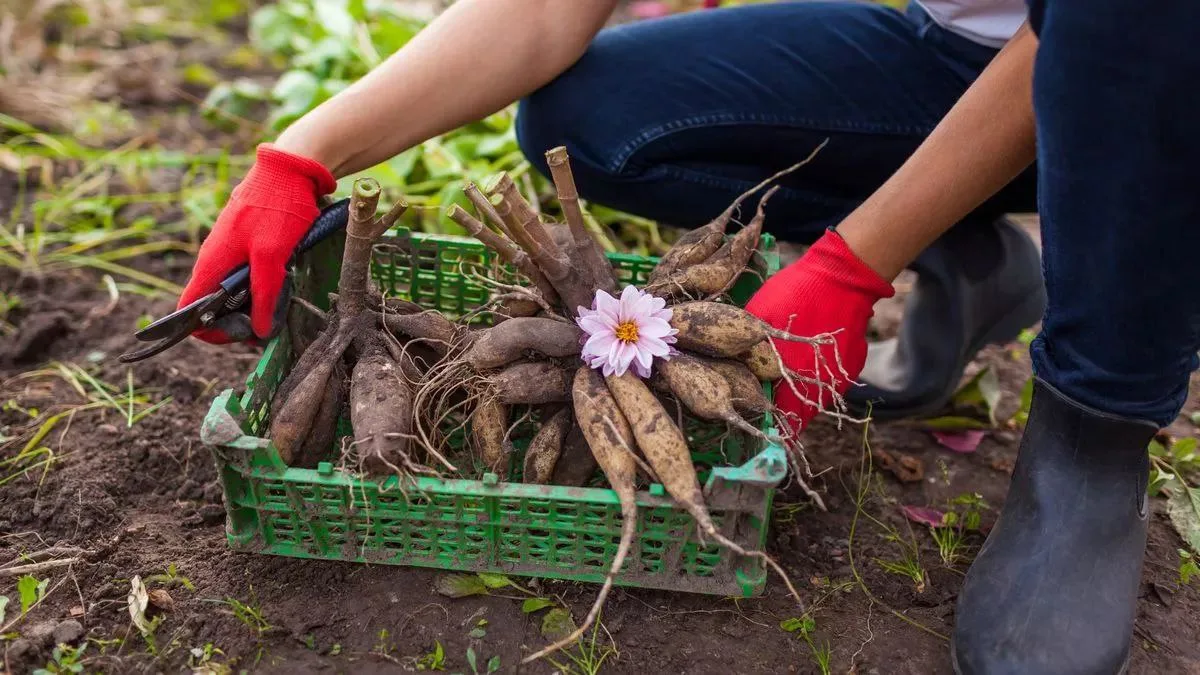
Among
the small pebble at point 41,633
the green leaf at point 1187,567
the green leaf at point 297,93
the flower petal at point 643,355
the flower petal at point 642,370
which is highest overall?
the flower petal at point 643,355

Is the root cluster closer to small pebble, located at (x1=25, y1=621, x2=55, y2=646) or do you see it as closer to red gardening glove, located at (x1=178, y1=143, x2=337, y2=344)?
red gardening glove, located at (x1=178, y1=143, x2=337, y2=344)

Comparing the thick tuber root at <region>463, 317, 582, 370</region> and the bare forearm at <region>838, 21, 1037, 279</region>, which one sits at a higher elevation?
the bare forearm at <region>838, 21, 1037, 279</region>

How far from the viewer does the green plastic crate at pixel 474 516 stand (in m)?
1.26

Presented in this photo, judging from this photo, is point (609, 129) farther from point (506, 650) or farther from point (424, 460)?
point (506, 650)

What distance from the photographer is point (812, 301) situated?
4.87 ft

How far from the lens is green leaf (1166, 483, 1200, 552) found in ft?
5.29

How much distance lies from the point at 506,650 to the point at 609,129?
3.11 feet

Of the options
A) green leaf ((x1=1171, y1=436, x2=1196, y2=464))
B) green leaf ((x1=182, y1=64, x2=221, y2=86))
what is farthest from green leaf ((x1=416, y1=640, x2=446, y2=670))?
green leaf ((x1=182, y1=64, x2=221, y2=86))

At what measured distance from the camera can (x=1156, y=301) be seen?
122 centimetres

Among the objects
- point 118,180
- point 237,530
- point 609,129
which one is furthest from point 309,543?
point 118,180

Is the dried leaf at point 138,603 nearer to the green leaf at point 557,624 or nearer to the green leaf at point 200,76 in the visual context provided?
the green leaf at point 557,624

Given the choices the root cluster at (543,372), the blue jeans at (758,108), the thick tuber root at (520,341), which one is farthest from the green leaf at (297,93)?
the thick tuber root at (520,341)

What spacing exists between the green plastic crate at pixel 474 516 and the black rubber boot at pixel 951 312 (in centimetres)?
53

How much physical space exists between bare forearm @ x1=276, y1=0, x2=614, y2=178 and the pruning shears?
0.32 feet
